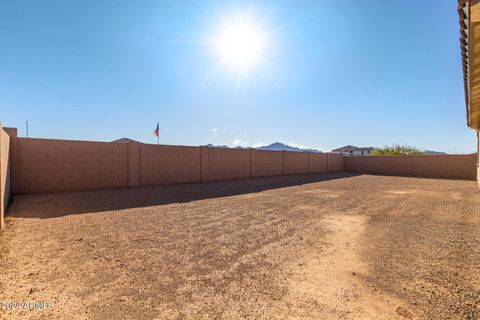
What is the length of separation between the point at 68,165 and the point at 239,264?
8.77 metres

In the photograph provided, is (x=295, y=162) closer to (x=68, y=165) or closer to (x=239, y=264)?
(x=68, y=165)

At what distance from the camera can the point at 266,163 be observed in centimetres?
1923

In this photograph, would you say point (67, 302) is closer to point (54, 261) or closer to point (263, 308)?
point (54, 261)

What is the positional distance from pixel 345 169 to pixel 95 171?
83.5 feet

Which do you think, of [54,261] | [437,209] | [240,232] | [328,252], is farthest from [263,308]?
[437,209]

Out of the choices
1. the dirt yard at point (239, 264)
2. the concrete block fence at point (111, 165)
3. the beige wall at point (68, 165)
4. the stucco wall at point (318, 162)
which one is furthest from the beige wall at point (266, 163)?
the dirt yard at point (239, 264)

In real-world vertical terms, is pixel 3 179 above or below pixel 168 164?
below

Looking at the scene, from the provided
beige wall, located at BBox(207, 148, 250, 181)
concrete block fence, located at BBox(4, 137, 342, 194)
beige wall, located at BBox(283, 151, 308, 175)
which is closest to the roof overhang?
concrete block fence, located at BBox(4, 137, 342, 194)

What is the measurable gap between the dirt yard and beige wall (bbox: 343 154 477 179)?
59.8 feet

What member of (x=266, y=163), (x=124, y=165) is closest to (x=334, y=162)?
(x=266, y=163)

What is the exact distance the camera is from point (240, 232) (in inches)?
200

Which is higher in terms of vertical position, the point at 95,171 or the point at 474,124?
the point at 474,124

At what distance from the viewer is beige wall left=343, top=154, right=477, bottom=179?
20484 mm

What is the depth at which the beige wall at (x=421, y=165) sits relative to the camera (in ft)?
67.2
